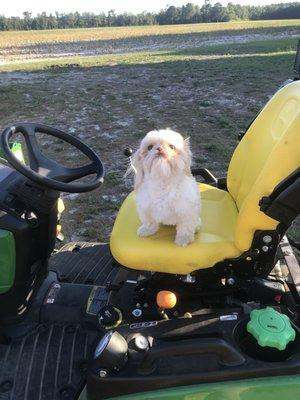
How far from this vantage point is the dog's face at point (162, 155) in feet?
6.95

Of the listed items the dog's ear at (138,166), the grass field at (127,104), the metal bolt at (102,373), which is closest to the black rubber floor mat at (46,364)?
the metal bolt at (102,373)

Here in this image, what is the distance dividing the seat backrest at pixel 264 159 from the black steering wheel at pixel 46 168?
698 millimetres

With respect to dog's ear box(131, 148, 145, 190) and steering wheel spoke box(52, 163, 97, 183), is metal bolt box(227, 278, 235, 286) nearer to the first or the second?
dog's ear box(131, 148, 145, 190)

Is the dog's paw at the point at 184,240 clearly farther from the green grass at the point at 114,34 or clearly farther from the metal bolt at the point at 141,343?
the green grass at the point at 114,34

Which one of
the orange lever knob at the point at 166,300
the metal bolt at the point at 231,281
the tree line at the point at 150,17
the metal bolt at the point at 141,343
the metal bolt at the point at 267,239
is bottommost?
the tree line at the point at 150,17

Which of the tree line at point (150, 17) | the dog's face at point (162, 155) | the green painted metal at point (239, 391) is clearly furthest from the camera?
the tree line at point (150, 17)

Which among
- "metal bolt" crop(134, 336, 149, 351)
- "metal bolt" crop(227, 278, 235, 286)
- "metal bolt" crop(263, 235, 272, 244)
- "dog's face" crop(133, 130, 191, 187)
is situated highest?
"dog's face" crop(133, 130, 191, 187)

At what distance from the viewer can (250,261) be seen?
6.44 feet

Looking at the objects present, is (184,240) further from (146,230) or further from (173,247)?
(146,230)

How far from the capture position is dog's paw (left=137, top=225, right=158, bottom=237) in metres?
2.16

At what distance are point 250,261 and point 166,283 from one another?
1.25 ft

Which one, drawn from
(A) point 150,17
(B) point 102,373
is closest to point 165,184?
(B) point 102,373

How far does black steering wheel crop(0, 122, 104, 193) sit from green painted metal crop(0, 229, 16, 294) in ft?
0.93

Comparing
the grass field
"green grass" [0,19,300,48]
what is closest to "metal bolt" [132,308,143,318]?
the grass field
